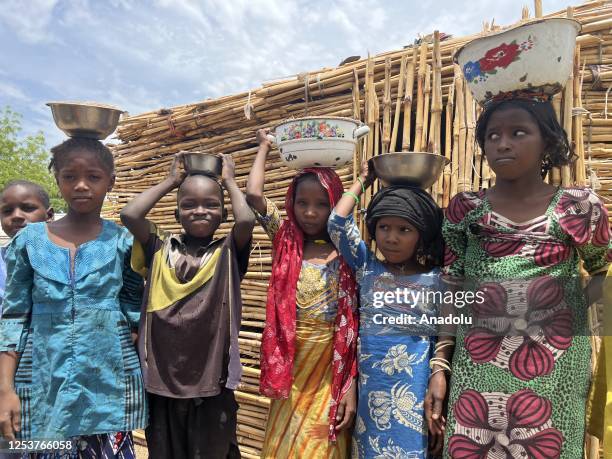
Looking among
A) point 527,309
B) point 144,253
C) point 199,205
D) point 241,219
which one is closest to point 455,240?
point 527,309

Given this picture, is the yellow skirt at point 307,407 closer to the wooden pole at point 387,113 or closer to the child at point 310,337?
the child at point 310,337

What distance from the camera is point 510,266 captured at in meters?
1.54

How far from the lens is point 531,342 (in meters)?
1.48

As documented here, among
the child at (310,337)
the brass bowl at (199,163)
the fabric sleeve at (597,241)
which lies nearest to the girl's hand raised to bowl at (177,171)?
the brass bowl at (199,163)

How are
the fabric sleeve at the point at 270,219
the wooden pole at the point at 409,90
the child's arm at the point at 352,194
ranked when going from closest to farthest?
the child's arm at the point at 352,194
the fabric sleeve at the point at 270,219
the wooden pole at the point at 409,90

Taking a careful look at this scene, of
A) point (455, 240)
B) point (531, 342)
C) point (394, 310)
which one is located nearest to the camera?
point (531, 342)

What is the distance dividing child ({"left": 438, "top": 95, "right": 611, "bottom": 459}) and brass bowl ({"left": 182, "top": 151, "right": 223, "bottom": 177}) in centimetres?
130

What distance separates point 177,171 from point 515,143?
1558 mm

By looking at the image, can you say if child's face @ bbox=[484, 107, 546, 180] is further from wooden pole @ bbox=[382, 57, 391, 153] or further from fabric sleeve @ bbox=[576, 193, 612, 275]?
wooden pole @ bbox=[382, 57, 391, 153]

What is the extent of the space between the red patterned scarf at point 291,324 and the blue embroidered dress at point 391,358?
0.22ft

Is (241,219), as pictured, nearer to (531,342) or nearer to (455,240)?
(455,240)

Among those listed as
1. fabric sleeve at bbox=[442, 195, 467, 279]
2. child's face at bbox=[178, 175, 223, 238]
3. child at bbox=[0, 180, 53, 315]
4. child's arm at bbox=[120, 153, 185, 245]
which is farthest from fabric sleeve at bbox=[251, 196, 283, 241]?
child at bbox=[0, 180, 53, 315]

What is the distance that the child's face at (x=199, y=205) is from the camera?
2092 millimetres

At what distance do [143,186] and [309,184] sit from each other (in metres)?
2.77
